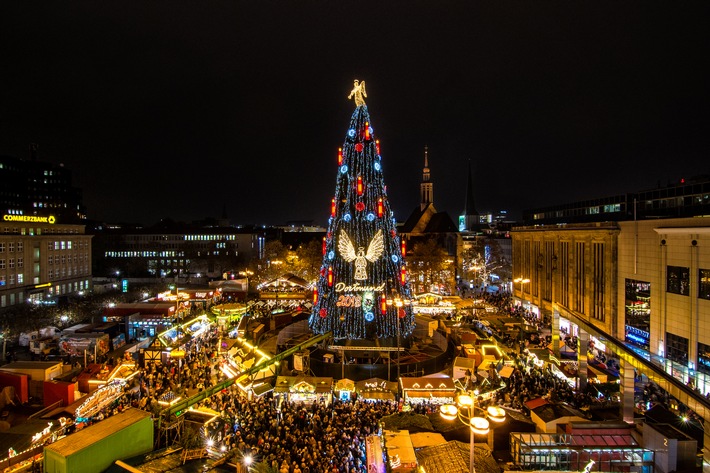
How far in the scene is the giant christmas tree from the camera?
75.0 ft

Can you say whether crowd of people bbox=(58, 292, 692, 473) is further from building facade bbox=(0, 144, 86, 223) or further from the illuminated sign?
building facade bbox=(0, 144, 86, 223)

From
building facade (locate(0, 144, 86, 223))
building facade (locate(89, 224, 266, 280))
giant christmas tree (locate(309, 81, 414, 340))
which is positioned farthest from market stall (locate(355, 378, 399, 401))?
building facade (locate(0, 144, 86, 223))

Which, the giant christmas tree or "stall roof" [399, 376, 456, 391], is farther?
the giant christmas tree

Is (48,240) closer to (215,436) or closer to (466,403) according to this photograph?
(215,436)

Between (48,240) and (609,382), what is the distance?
61.2m

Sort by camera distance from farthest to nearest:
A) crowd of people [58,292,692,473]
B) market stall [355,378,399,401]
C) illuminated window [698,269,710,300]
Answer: illuminated window [698,269,710,300] → market stall [355,378,399,401] → crowd of people [58,292,692,473]

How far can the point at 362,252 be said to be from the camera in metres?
23.0

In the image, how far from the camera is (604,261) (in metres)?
29.5

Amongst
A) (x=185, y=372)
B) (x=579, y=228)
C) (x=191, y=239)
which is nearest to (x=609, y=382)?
(x=579, y=228)

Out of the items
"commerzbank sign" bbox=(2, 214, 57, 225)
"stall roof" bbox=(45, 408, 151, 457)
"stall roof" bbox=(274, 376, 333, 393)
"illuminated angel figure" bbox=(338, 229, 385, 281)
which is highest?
"commerzbank sign" bbox=(2, 214, 57, 225)

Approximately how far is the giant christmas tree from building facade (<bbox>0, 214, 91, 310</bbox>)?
4237cm

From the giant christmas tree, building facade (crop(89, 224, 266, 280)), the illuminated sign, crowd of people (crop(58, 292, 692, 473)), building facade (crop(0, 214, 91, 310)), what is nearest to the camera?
crowd of people (crop(58, 292, 692, 473))

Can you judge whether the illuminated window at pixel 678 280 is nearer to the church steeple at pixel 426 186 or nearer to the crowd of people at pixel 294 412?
the crowd of people at pixel 294 412

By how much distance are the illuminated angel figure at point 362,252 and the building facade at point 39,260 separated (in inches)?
1694
